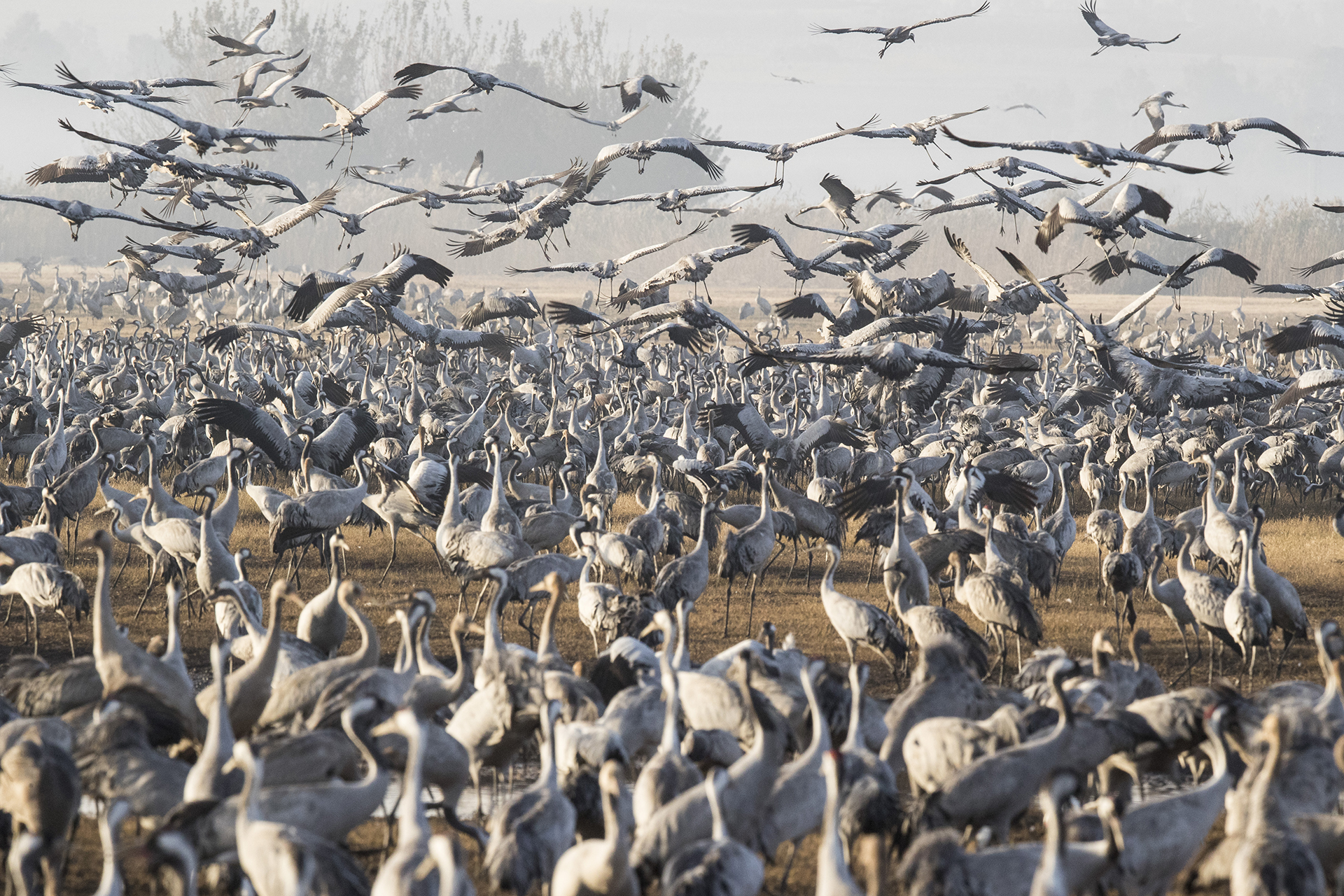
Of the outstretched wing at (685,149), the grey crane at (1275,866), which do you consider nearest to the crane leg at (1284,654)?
the grey crane at (1275,866)

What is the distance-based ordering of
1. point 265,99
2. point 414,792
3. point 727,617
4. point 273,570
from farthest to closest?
1. point 265,99
2. point 273,570
3. point 727,617
4. point 414,792

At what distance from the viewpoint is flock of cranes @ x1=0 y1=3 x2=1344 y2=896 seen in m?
5.39

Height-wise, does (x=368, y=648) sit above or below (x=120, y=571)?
above

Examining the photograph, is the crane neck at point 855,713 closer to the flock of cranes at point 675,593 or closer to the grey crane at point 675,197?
the flock of cranes at point 675,593

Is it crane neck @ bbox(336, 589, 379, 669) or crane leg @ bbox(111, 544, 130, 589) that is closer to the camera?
crane neck @ bbox(336, 589, 379, 669)

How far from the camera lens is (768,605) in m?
12.1

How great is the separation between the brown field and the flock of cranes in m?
0.11

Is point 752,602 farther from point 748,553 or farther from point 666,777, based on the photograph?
point 666,777

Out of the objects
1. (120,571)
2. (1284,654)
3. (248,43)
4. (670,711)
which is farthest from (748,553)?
(248,43)

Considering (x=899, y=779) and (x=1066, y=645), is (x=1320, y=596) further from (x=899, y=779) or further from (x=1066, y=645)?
(x=899, y=779)

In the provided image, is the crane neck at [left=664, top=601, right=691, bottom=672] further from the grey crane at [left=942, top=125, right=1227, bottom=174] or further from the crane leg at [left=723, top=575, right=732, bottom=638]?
the grey crane at [left=942, top=125, right=1227, bottom=174]

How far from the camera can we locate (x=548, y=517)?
12.3 metres

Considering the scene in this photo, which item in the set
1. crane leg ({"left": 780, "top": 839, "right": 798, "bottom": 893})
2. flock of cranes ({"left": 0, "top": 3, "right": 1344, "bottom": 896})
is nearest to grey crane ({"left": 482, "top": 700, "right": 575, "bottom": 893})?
flock of cranes ({"left": 0, "top": 3, "right": 1344, "bottom": 896})

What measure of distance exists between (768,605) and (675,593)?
7.23 ft
